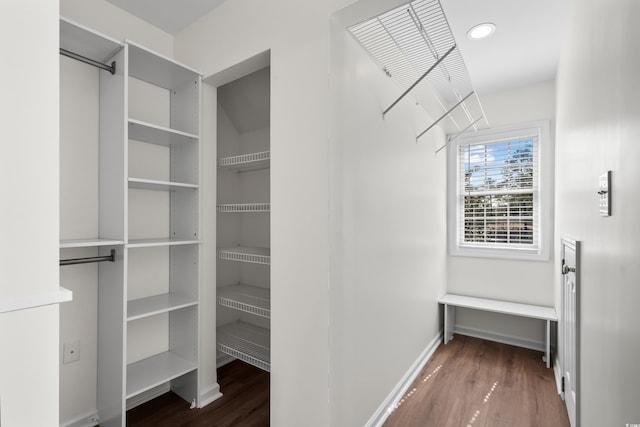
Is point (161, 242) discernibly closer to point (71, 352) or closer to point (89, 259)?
point (89, 259)

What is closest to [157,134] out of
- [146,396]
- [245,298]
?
[245,298]

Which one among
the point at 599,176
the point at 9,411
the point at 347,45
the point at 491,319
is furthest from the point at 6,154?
the point at 491,319

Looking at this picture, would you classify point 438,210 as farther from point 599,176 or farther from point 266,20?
point 266,20

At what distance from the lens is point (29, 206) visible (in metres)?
0.70

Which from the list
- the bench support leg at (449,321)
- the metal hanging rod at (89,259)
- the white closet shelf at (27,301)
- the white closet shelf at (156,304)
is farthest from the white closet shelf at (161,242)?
the bench support leg at (449,321)

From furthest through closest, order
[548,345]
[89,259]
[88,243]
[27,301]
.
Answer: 1. [548,345]
2. [89,259]
3. [88,243]
4. [27,301]

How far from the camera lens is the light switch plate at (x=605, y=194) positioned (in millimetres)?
1091

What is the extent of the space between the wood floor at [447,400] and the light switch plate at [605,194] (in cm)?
156

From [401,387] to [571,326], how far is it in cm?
118

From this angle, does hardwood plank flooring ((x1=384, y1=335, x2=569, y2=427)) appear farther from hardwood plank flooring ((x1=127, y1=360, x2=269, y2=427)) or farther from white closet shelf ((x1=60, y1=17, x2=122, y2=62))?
white closet shelf ((x1=60, y1=17, x2=122, y2=62))

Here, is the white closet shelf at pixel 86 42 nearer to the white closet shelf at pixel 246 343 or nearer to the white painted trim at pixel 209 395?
the white closet shelf at pixel 246 343

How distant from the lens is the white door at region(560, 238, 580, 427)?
1661 millimetres

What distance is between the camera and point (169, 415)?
1.97 meters

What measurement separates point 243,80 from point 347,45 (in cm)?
117
